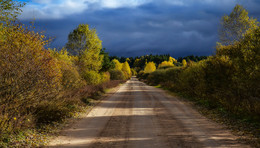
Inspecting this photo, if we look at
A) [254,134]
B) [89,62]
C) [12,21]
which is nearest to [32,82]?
[12,21]

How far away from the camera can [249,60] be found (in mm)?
10883

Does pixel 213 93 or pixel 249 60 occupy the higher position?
pixel 249 60

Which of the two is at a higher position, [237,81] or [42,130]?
[237,81]

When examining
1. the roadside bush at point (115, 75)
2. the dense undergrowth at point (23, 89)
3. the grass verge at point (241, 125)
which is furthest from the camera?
the roadside bush at point (115, 75)

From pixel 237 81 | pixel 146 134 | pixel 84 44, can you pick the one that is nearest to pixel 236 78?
pixel 237 81

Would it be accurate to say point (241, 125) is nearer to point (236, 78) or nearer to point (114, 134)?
point (236, 78)

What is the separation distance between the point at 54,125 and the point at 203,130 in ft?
23.0

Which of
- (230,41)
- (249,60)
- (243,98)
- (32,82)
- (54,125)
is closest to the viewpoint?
(32,82)

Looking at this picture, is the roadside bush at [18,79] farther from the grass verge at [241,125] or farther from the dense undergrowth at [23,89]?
the grass verge at [241,125]

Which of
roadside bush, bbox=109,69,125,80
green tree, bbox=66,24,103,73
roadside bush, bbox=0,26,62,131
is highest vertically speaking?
green tree, bbox=66,24,103,73

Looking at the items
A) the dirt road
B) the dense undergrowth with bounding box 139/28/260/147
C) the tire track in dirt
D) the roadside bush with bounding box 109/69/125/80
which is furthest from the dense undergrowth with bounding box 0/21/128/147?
the roadside bush with bounding box 109/69/125/80

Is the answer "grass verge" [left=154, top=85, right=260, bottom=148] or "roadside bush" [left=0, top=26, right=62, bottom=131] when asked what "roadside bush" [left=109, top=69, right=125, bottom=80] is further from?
"roadside bush" [left=0, top=26, right=62, bottom=131]

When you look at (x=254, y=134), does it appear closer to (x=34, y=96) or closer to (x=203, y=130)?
(x=203, y=130)

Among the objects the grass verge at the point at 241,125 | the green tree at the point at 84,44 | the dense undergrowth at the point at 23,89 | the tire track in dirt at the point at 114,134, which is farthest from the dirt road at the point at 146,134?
the green tree at the point at 84,44
